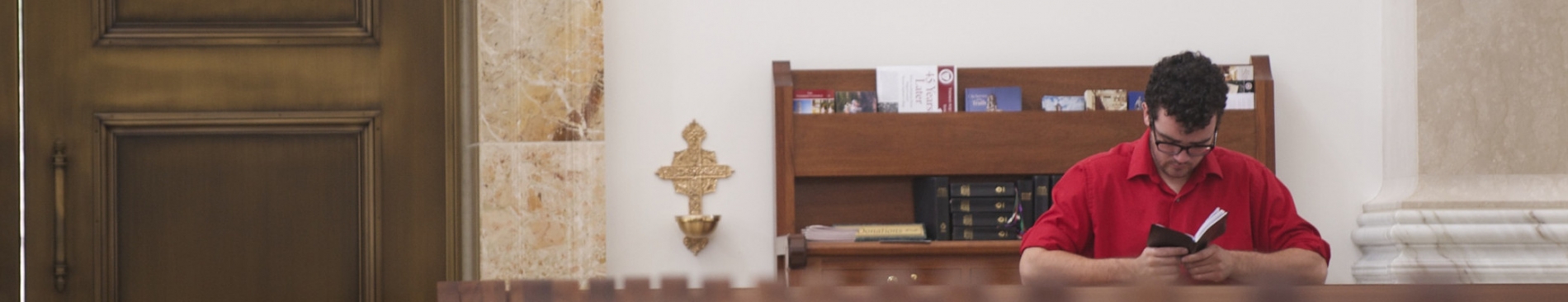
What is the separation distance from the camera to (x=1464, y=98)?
3412mm

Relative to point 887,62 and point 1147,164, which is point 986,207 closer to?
point 887,62

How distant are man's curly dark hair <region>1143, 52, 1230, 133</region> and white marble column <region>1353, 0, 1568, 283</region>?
1348 millimetres

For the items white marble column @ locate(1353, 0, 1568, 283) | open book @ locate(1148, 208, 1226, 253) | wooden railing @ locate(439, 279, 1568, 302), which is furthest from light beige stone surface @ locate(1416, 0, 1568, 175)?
wooden railing @ locate(439, 279, 1568, 302)

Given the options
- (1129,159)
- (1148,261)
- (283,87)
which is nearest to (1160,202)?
(1129,159)

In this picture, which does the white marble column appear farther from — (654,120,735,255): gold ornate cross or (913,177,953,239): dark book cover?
(654,120,735,255): gold ornate cross

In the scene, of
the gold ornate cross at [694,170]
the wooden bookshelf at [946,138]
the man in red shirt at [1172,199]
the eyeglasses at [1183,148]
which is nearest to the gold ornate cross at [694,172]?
the gold ornate cross at [694,170]

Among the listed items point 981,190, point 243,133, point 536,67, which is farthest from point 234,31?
point 981,190

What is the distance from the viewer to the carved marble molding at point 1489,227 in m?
3.28

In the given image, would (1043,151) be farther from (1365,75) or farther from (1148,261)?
(1148,261)

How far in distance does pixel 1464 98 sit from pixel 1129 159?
5.30 ft

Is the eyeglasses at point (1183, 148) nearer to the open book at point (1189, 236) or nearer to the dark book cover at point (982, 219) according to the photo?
the open book at point (1189, 236)

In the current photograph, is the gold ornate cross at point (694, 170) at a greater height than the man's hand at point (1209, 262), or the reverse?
the gold ornate cross at point (694, 170)

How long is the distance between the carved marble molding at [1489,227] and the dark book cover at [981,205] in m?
0.99

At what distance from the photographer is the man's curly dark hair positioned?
211cm
